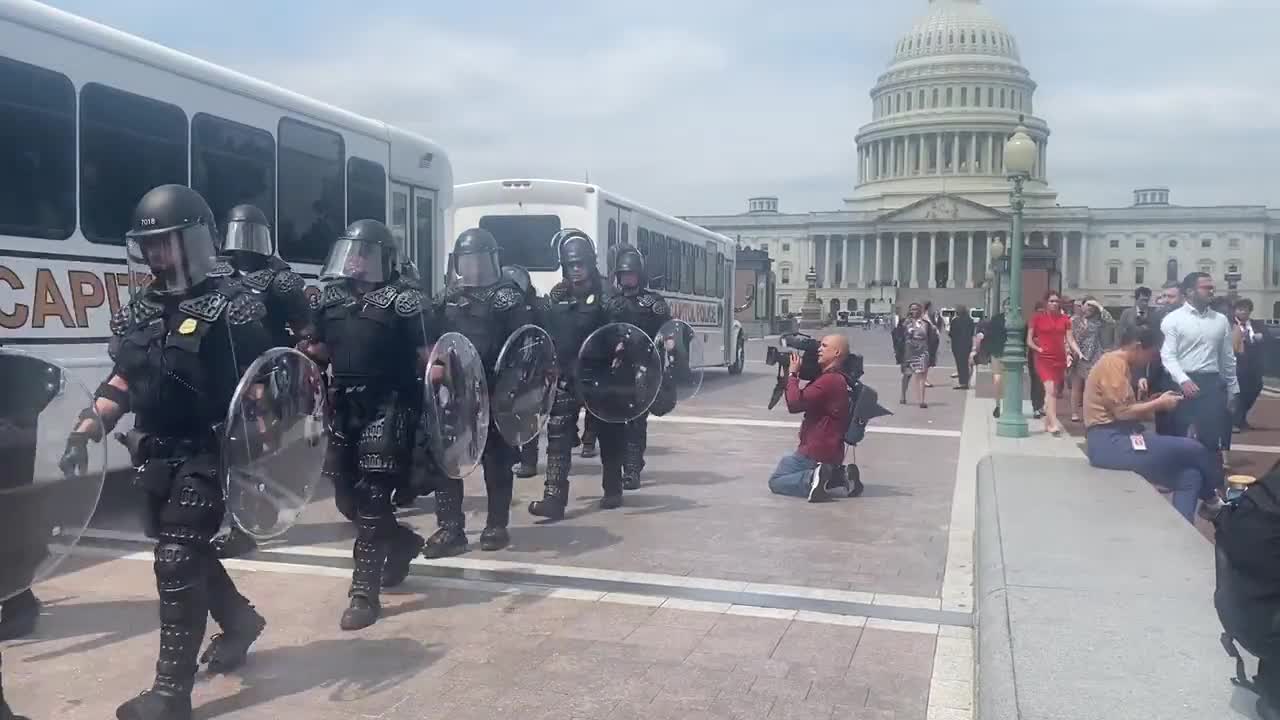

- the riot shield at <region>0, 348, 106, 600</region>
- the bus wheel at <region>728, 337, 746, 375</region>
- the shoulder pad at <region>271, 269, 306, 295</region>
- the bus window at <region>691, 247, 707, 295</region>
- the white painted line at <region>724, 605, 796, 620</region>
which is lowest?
the white painted line at <region>724, 605, 796, 620</region>

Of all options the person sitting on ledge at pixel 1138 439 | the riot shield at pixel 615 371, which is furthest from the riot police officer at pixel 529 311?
the person sitting on ledge at pixel 1138 439

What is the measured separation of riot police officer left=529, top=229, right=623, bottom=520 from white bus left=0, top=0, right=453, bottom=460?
2475 mm

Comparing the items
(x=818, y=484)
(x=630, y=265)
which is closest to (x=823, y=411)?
(x=818, y=484)

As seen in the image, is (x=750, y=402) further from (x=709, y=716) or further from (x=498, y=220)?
(x=709, y=716)

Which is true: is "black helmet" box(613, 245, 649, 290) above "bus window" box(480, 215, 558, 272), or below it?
below

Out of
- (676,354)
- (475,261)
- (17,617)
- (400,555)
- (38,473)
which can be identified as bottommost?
(17,617)

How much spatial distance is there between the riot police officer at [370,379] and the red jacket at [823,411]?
396 centimetres

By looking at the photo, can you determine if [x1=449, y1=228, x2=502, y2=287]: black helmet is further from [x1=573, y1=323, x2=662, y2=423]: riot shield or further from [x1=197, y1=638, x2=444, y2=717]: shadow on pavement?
[x1=197, y1=638, x2=444, y2=717]: shadow on pavement

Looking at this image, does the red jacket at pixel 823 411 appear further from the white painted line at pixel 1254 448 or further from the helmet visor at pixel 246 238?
the white painted line at pixel 1254 448

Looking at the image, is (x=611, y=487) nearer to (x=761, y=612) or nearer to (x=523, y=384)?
(x=523, y=384)

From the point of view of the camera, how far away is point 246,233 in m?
7.61

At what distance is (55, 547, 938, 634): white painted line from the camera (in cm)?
561

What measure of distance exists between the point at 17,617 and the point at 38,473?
181cm

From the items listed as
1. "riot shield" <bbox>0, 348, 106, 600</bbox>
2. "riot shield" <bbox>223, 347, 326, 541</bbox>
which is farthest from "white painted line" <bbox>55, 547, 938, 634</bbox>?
"riot shield" <bbox>0, 348, 106, 600</bbox>
